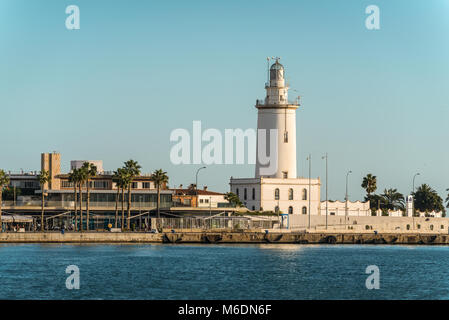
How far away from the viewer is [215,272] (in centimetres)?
8456

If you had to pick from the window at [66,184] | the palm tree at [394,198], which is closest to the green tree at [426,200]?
the palm tree at [394,198]

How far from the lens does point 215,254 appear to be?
10656 centimetres

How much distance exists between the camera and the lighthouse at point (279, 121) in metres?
139

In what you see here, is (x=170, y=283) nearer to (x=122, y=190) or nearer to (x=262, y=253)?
(x=262, y=253)

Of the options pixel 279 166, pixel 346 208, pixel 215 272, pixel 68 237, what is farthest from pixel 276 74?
pixel 215 272

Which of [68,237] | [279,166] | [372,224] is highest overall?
[279,166]

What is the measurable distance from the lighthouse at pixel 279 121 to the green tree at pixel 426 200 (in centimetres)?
5061

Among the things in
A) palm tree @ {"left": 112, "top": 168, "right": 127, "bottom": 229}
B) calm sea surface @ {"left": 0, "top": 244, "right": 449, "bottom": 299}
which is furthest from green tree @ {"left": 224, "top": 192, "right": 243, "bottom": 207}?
calm sea surface @ {"left": 0, "top": 244, "right": 449, "bottom": 299}

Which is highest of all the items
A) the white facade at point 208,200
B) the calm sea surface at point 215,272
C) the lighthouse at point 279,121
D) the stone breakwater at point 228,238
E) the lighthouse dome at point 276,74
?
the lighthouse dome at point 276,74

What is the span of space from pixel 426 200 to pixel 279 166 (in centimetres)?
5287

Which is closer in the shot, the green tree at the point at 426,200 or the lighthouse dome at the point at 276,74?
the lighthouse dome at the point at 276,74

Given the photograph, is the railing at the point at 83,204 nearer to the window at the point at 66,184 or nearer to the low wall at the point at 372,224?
the window at the point at 66,184

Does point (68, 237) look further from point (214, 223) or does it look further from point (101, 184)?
point (101, 184)
